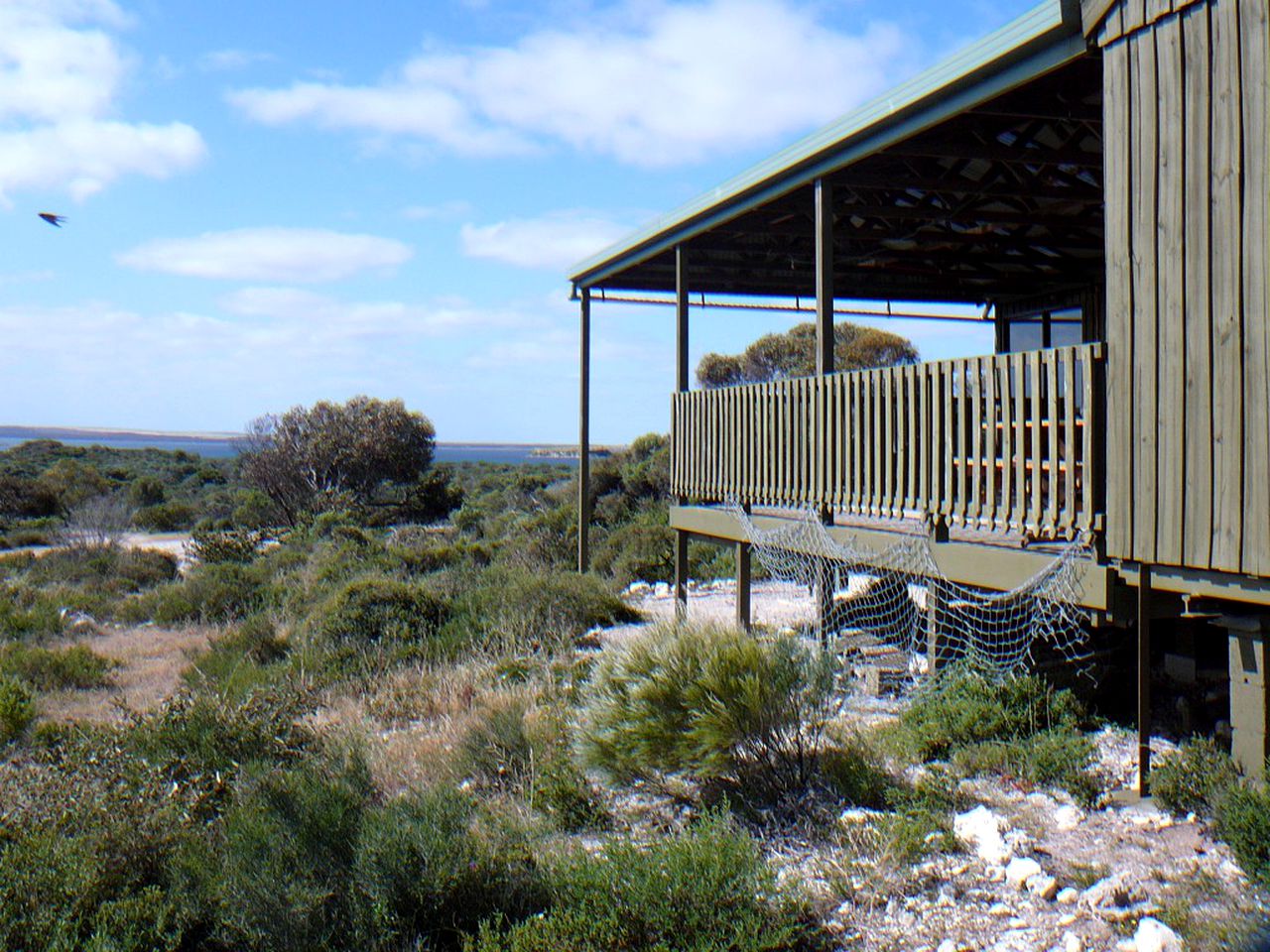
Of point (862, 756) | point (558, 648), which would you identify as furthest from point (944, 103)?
point (558, 648)

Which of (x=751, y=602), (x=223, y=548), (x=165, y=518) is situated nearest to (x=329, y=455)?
(x=165, y=518)

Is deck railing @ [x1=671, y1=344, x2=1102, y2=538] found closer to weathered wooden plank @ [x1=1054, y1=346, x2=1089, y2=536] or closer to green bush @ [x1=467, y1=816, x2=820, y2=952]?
weathered wooden plank @ [x1=1054, y1=346, x2=1089, y2=536]

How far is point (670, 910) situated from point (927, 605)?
4430 millimetres

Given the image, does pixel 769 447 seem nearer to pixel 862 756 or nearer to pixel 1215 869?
pixel 862 756

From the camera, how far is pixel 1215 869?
4.75 metres

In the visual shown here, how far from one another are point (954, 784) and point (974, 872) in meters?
1.02

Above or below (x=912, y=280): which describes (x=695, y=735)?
below

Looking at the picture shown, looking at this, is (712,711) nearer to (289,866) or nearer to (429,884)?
(429,884)

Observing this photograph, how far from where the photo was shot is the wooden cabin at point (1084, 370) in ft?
16.8

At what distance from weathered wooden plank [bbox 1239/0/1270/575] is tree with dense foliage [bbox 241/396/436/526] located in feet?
82.4

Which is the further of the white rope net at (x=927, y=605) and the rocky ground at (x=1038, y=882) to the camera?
the white rope net at (x=927, y=605)

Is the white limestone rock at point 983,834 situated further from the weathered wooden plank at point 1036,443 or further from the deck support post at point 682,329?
the deck support post at point 682,329

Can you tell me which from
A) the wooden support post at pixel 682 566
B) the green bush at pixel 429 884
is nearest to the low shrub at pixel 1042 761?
the green bush at pixel 429 884

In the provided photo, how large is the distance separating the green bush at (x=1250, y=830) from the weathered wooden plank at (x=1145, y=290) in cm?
123
